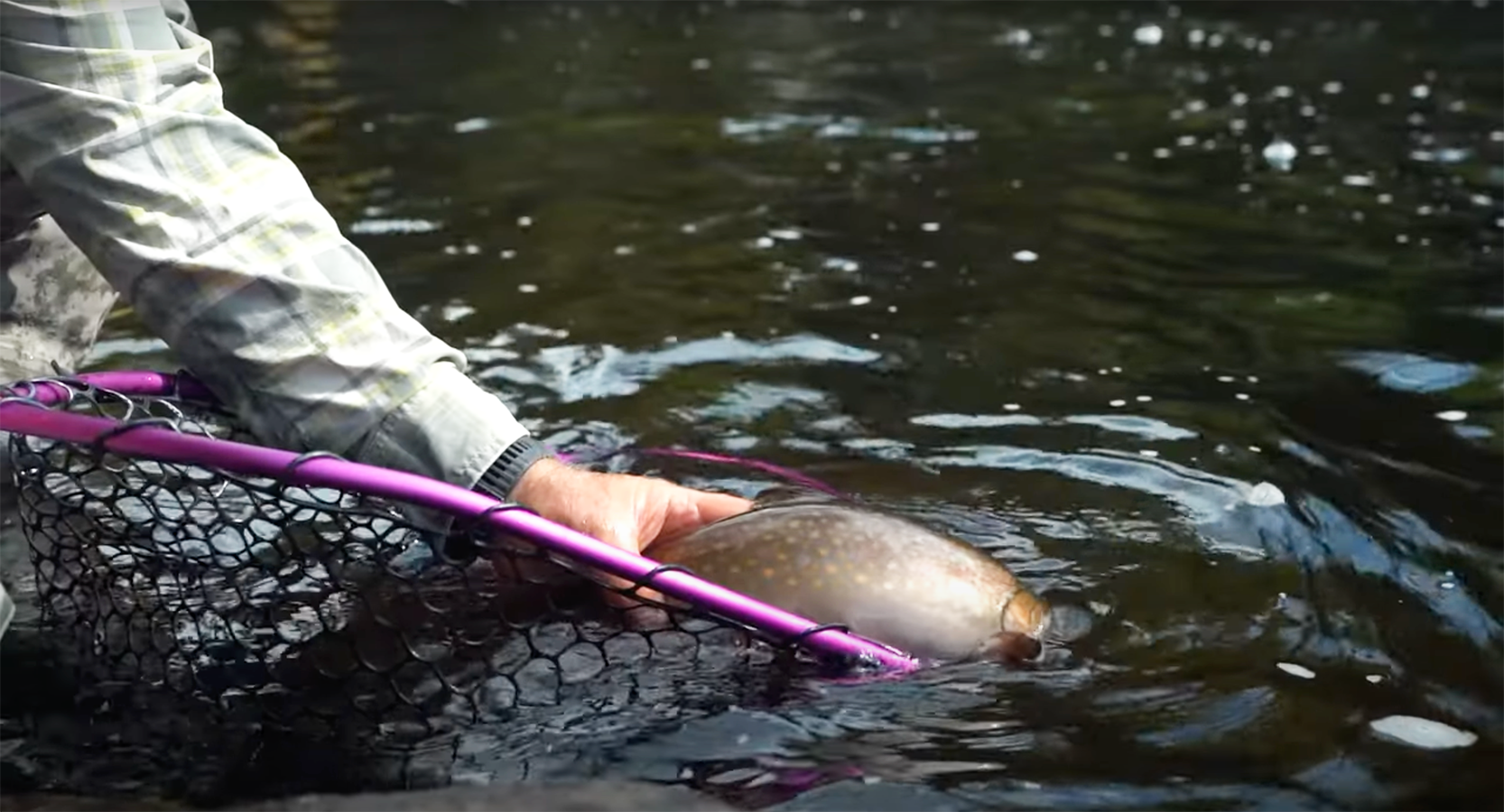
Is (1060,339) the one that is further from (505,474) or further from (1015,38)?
(1015,38)

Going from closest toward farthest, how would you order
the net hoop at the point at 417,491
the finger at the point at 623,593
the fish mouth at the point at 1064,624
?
the net hoop at the point at 417,491 < the finger at the point at 623,593 < the fish mouth at the point at 1064,624

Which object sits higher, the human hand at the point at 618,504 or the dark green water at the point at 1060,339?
the human hand at the point at 618,504

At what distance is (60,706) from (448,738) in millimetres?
672

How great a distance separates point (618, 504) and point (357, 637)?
47cm

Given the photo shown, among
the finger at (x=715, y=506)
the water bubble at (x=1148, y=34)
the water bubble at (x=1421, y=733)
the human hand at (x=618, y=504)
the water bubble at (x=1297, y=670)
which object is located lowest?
the water bubble at (x=1148, y=34)

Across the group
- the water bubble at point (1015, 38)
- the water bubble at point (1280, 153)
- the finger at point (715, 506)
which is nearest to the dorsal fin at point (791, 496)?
the finger at point (715, 506)

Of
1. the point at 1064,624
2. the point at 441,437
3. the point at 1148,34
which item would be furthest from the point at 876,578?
the point at 1148,34

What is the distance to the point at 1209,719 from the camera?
2.59m

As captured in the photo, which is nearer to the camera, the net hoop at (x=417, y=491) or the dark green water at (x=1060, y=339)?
the net hoop at (x=417, y=491)

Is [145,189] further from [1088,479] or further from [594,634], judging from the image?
[1088,479]

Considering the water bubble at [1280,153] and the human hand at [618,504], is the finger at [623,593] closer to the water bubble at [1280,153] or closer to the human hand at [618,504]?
the human hand at [618,504]

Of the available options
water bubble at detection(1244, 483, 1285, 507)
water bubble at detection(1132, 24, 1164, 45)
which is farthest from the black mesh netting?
water bubble at detection(1132, 24, 1164, 45)

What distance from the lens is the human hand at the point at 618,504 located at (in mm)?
2691

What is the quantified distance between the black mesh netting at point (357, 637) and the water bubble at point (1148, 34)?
1064cm
